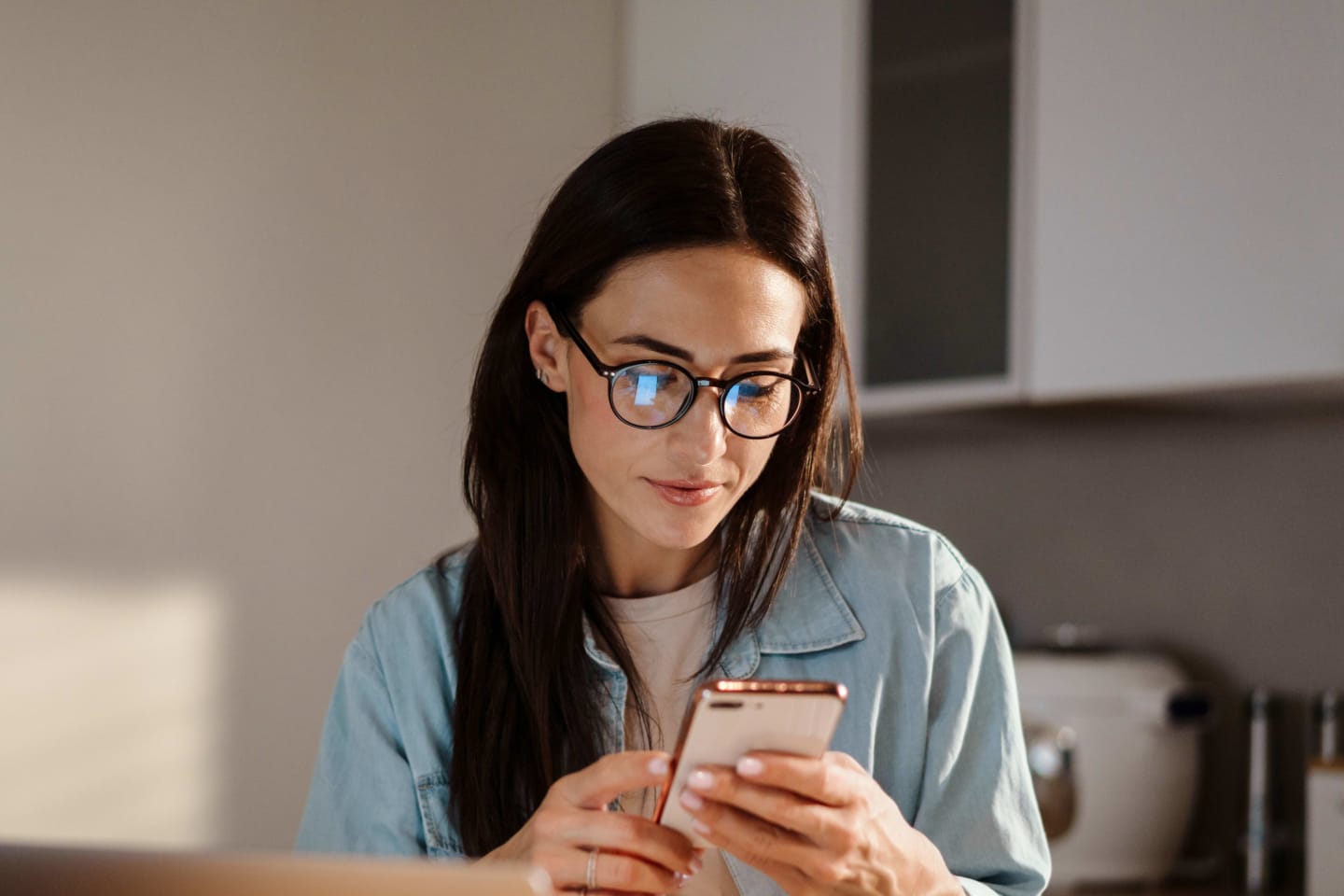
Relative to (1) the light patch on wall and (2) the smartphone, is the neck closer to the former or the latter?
(2) the smartphone

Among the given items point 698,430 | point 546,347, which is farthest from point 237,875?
point 546,347

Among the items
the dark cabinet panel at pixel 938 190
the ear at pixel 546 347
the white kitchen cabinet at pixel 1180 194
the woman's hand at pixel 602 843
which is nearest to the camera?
the woman's hand at pixel 602 843

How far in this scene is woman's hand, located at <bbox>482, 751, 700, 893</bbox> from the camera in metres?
0.87

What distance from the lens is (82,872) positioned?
542 mm

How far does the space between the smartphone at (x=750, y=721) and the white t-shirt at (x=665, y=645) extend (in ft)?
→ 1.13

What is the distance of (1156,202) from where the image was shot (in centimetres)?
181

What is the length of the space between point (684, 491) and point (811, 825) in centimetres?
30

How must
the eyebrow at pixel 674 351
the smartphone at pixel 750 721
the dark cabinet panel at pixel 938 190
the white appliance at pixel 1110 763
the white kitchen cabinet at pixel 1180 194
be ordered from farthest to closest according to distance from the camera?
the dark cabinet panel at pixel 938 190 → the white appliance at pixel 1110 763 → the white kitchen cabinet at pixel 1180 194 → the eyebrow at pixel 674 351 → the smartphone at pixel 750 721

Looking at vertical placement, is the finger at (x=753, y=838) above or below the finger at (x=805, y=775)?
below

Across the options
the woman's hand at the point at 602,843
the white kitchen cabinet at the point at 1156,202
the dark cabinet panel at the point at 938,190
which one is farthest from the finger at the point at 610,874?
the dark cabinet panel at the point at 938,190

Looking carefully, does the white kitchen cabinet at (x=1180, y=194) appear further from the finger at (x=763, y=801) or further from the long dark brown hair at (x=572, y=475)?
the finger at (x=763, y=801)

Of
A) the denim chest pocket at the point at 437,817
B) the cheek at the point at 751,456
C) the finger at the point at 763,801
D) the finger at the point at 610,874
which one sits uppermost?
the cheek at the point at 751,456

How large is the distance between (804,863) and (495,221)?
1.76 m

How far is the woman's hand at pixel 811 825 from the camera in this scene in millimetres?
834
